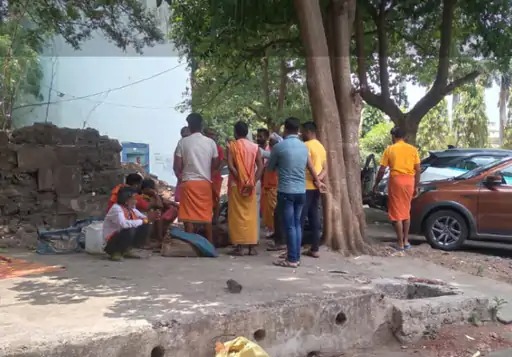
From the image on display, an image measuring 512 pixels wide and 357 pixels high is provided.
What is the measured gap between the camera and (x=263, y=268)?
6.76 meters

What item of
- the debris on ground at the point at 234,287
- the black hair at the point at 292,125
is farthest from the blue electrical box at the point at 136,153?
the debris on ground at the point at 234,287

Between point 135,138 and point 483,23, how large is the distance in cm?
1706

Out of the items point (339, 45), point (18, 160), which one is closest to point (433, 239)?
point (339, 45)

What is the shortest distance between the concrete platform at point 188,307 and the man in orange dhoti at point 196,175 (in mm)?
638

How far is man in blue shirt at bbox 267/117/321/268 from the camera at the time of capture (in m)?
6.86

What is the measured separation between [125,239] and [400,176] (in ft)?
13.3

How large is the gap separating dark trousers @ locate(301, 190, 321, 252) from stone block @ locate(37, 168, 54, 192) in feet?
18.7

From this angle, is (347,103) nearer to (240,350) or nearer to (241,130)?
(241,130)

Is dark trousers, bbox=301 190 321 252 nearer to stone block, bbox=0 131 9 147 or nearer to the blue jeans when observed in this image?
the blue jeans

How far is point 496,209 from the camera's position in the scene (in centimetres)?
913

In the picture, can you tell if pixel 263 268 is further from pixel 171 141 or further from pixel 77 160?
pixel 171 141

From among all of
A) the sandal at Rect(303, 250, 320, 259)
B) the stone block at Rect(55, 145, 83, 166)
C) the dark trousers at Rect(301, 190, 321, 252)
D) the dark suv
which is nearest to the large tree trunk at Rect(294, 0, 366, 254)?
the dark trousers at Rect(301, 190, 321, 252)

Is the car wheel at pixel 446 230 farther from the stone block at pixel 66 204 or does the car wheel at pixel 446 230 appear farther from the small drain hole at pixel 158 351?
the stone block at pixel 66 204

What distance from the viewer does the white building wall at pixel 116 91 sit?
24875 mm
